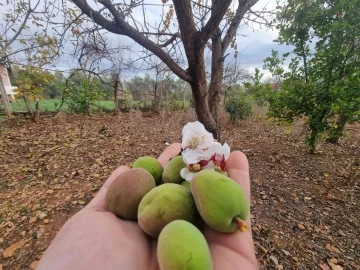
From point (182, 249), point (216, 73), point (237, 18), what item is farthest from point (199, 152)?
point (237, 18)

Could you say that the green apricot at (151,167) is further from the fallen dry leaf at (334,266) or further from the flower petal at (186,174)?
the fallen dry leaf at (334,266)

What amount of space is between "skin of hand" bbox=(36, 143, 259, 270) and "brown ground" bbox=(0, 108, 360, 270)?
104 cm

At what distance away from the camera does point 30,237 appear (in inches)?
83.0

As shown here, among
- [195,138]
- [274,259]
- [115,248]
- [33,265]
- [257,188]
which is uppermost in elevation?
[195,138]

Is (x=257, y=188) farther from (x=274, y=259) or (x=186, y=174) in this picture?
(x=186, y=174)

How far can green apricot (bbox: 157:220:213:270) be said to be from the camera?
25.4 inches

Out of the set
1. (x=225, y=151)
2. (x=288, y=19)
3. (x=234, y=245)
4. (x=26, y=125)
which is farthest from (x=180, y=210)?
(x=26, y=125)

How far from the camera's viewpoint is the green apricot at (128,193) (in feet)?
3.32

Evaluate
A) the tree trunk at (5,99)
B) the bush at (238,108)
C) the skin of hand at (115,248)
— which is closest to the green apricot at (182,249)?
the skin of hand at (115,248)

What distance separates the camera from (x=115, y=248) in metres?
0.93

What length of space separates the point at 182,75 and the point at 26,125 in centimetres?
574

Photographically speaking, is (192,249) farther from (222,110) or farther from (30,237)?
(222,110)

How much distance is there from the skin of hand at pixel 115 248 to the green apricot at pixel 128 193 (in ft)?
0.15

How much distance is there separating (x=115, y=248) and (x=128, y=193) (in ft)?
0.73
